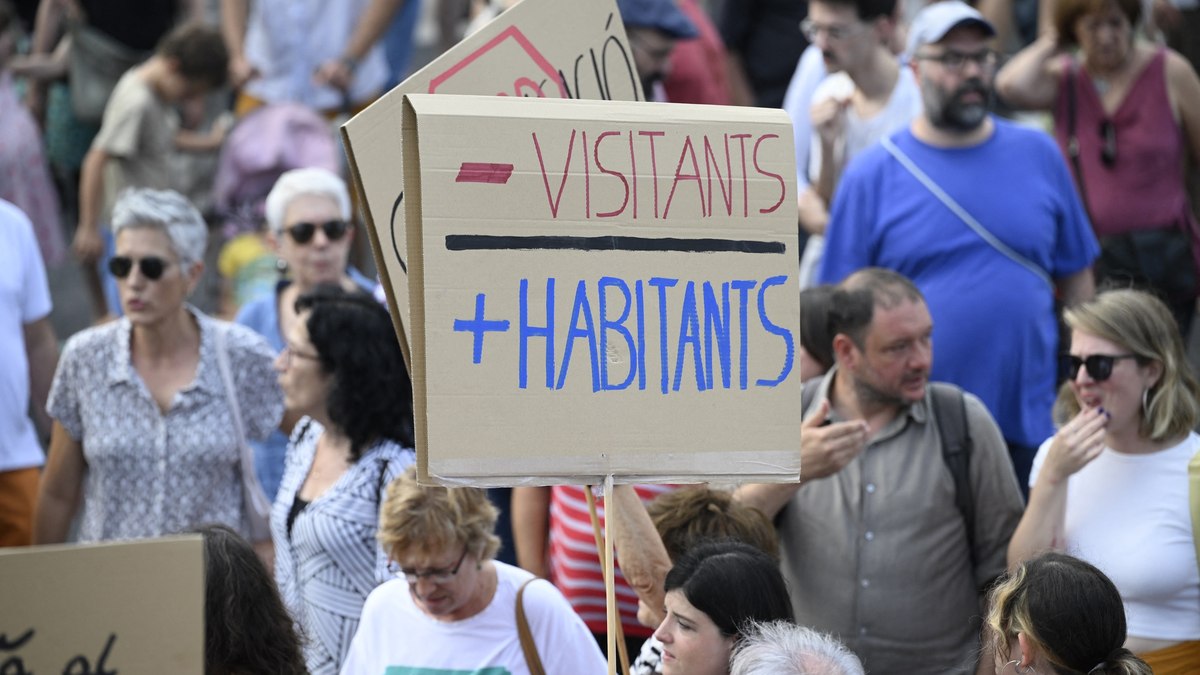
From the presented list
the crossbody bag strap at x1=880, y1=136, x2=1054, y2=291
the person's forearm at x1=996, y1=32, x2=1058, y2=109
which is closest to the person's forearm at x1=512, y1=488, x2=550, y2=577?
the crossbody bag strap at x1=880, y1=136, x2=1054, y2=291

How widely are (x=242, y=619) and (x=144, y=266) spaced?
2.18m

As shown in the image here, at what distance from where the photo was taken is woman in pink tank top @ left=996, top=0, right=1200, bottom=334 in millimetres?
6406

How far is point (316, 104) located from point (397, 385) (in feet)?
11.9

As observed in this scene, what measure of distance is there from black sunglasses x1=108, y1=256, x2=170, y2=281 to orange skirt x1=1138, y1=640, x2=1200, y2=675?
3061 millimetres

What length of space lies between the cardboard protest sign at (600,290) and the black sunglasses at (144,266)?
2.67 meters

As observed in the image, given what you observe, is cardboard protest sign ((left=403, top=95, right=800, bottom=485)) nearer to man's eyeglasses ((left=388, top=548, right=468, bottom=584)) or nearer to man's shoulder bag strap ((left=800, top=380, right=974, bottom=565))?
man's eyeglasses ((left=388, top=548, right=468, bottom=584))

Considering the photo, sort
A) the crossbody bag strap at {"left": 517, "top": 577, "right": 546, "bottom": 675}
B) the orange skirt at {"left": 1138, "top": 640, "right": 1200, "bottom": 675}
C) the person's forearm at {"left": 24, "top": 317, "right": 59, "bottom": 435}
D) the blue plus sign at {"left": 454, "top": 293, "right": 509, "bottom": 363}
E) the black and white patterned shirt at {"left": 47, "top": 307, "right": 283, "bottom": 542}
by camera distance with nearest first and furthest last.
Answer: the blue plus sign at {"left": 454, "top": 293, "right": 509, "bottom": 363} → the crossbody bag strap at {"left": 517, "top": 577, "right": 546, "bottom": 675} → the orange skirt at {"left": 1138, "top": 640, "right": 1200, "bottom": 675} → the black and white patterned shirt at {"left": 47, "top": 307, "right": 283, "bottom": 542} → the person's forearm at {"left": 24, "top": 317, "right": 59, "bottom": 435}

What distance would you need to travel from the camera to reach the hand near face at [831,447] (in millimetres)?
4238

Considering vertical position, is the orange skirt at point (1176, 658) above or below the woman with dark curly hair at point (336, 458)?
below

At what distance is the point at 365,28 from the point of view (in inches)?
323

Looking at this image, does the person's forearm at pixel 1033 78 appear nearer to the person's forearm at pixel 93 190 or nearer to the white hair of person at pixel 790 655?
the white hair of person at pixel 790 655

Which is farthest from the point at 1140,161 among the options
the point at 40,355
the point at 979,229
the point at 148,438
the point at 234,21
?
the point at 234,21

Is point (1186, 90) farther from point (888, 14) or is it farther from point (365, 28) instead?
point (365, 28)

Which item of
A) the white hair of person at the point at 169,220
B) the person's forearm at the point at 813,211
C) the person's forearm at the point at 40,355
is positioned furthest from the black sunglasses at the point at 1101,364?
the person's forearm at the point at 40,355
